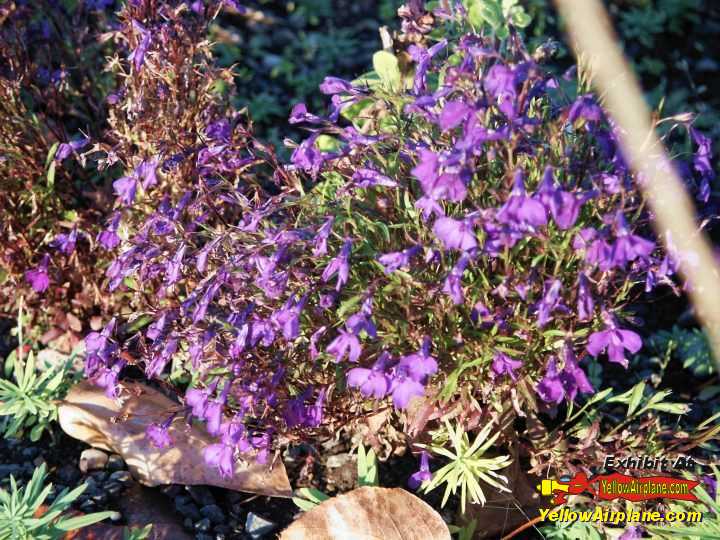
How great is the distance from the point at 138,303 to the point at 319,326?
781 mm

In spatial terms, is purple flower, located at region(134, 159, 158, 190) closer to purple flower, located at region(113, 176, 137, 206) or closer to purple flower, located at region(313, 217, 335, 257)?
purple flower, located at region(113, 176, 137, 206)

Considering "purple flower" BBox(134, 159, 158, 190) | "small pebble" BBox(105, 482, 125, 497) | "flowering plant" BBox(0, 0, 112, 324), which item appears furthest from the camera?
"flowering plant" BBox(0, 0, 112, 324)

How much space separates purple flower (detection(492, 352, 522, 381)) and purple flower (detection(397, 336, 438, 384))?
0.20 meters

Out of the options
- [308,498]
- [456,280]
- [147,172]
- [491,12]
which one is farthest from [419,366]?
[491,12]

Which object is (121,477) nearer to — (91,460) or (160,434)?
(91,460)

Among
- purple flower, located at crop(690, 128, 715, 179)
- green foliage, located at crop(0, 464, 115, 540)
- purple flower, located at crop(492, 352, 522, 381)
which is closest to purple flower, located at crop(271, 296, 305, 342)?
purple flower, located at crop(492, 352, 522, 381)

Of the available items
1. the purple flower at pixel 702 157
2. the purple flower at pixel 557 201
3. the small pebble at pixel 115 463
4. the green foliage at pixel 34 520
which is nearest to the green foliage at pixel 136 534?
the green foliage at pixel 34 520

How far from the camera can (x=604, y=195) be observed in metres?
2.10

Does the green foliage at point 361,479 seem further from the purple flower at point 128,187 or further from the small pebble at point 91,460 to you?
the purple flower at point 128,187

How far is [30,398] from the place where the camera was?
2693 millimetres

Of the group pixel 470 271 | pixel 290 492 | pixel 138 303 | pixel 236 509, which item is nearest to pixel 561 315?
pixel 470 271

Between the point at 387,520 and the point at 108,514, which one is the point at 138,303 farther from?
the point at 387,520

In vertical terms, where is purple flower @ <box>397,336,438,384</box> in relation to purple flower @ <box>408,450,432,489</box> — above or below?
above

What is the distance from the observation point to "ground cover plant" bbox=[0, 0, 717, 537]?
201cm
